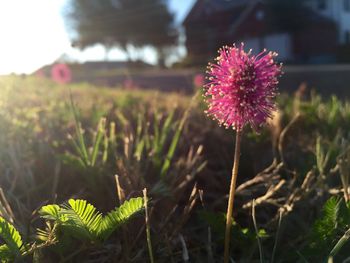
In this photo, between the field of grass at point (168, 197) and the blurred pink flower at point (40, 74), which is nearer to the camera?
the field of grass at point (168, 197)

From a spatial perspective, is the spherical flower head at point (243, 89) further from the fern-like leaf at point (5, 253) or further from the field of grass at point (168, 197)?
the fern-like leaf at point (5, 253)

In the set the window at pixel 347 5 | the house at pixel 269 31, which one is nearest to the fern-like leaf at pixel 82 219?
the house at pixel 269 31

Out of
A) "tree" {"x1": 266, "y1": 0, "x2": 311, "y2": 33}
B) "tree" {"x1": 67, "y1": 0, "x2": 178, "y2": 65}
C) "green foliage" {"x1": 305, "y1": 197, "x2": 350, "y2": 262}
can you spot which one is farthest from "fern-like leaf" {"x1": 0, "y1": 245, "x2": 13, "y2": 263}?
"tree" {"x1": 67, "y1": 0, "x2": 178, "y2": 65}

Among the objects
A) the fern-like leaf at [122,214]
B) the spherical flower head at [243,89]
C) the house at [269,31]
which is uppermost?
the house at [269,31]

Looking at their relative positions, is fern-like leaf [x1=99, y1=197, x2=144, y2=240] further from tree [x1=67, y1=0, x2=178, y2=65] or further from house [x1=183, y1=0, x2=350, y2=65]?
tree [x1=67, y1=0, x2=178, y2=65]

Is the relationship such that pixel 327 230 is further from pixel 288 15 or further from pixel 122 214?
pixel 288 15
